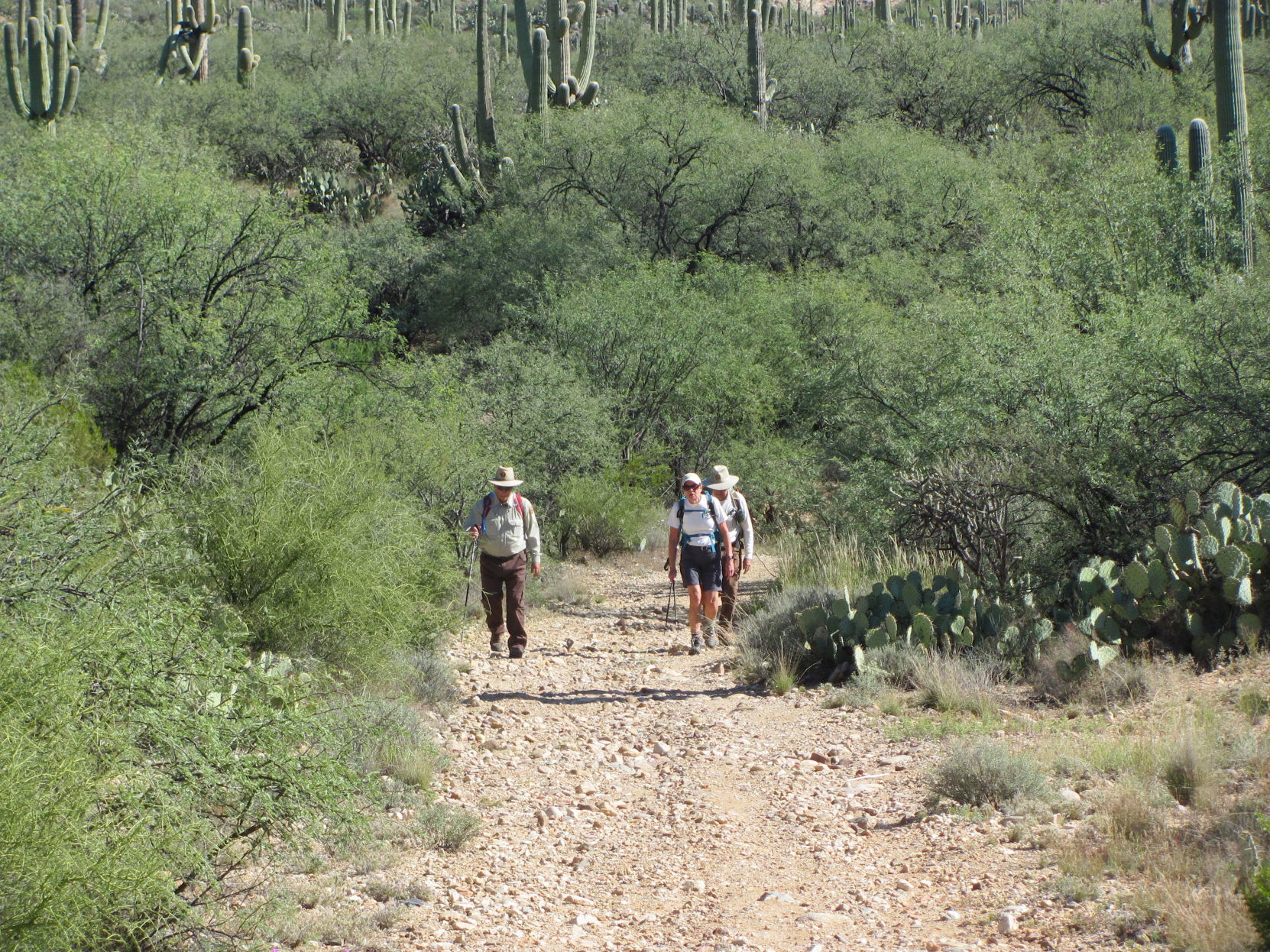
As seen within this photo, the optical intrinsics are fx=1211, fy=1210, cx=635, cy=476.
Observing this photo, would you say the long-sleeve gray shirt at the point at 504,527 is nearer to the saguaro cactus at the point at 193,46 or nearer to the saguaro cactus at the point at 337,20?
the saguaro cactus at the point at 193,46

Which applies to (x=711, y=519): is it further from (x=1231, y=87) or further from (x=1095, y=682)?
(x=1231, y=87)

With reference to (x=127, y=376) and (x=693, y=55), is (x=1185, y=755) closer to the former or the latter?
(x=127, y=376)

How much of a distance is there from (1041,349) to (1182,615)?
4.04 meters

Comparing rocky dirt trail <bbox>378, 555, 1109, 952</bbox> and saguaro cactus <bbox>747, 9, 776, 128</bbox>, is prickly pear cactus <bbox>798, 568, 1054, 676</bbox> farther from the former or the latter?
saguaro cactus <bbox>747, 9, 776, 128</bbox>

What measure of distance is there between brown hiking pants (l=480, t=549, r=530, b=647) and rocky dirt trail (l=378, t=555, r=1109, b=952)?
2.13ft

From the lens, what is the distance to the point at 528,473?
14.7 meters

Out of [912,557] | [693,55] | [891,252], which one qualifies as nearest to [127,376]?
[912,557]

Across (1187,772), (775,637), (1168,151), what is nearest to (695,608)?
(775,637)

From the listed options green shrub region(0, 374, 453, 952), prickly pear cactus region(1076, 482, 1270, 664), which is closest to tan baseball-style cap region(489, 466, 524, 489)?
green shrub region(0, 374, 453, 952)

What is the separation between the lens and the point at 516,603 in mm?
10164

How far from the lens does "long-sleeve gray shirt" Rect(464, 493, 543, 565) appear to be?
32.4ft

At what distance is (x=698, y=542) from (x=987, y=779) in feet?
13.5

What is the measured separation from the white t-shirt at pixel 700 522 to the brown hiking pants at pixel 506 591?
1375 millimetres

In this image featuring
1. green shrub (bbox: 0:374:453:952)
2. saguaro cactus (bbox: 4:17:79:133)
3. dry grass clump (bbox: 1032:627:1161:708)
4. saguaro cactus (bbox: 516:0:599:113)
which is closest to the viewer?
green shrub (bbox: 0:374:453:952)
